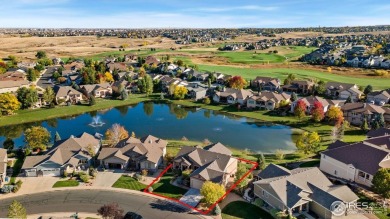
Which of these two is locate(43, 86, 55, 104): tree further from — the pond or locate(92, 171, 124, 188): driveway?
locate(92, 171, 124, 188): driveway

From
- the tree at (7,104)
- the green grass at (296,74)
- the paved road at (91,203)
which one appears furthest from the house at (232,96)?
the paved road at (91,203)

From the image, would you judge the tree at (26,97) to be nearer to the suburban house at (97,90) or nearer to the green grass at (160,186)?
the suburban house at (97,90)

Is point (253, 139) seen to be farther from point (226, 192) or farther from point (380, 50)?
point (380, 50)

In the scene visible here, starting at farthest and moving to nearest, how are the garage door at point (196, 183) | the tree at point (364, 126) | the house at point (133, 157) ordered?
the tree at point (364, 126)
the house at point (133, 157)
the garage door at point (196, 183)

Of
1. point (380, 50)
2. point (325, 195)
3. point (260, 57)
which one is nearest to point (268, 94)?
point (325, 195)

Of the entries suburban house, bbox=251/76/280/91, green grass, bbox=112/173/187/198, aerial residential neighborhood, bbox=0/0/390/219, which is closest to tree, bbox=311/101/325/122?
aerial residential neighborhood, bbox=0/0/390/219

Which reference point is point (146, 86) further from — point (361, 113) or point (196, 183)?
point (196, 183)

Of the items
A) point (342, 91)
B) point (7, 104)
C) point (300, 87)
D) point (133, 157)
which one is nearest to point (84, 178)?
point (133, 157)

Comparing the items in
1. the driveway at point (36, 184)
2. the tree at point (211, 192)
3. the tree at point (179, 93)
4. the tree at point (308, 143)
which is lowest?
the driveway at point (36, 184)
